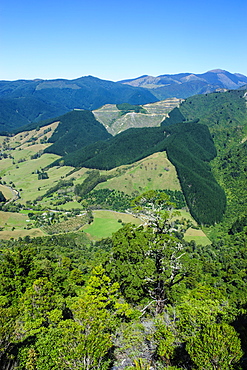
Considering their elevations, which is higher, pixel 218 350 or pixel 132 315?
pixel 218 350

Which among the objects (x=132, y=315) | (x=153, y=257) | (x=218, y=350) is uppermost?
(x=218, y=350)

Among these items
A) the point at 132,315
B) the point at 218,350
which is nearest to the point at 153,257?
the point at 132,315

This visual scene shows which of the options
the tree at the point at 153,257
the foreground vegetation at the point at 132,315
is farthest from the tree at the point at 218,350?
the tree at the point at 153,257

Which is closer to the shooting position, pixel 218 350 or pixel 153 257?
pixel 218 350

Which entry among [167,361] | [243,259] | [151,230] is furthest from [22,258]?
[243,259]

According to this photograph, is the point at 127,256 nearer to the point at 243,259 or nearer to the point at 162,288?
the point at 162,288

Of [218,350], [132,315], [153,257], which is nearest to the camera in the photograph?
[218,350]

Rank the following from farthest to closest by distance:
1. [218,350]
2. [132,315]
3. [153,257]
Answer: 1. [153,257]
2. [132,315]
3. [218,350]

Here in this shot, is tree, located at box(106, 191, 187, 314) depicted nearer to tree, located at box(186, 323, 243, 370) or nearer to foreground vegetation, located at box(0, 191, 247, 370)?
foreground vegetation, located at box(0, 191, 247, 370)

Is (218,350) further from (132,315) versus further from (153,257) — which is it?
(153,257)

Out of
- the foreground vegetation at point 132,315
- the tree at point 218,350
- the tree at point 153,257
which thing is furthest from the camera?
the tree at point 153,257

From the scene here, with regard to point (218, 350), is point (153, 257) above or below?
below

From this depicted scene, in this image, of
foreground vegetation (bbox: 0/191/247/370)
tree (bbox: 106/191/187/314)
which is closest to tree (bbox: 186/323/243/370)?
foreground vegetation (bbox: 0/191/247/370)

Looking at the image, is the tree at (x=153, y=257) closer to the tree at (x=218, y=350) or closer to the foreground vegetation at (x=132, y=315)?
the foreground vegetation at (x=132, y=315)
